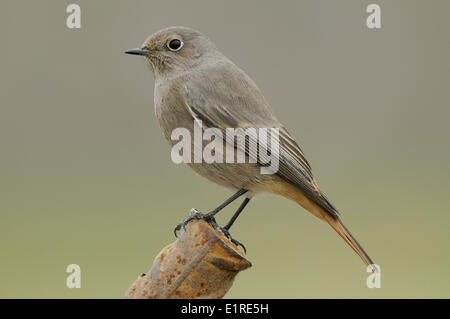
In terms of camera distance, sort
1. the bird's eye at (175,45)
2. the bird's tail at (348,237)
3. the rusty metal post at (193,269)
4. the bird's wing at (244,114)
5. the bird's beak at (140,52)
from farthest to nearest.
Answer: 1. the bird's eye at (175,45)
2. the bird's beak at (140,52)
3. the bird's wing at (244,114)
4. the bird's tail at (348,237)
5. the rusty metal post at (193,269)

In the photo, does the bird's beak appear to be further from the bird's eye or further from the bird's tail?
the bird's tail

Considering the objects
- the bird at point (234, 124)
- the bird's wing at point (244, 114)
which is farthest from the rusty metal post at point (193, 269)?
the bird's wing at point (244, 114)

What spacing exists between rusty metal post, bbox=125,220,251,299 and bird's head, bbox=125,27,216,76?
6.71 ft

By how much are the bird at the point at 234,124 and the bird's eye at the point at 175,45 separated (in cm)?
18

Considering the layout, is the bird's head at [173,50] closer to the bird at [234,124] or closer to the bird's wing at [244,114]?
the bird at [234,124]

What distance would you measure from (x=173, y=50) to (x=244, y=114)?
0.82 metres

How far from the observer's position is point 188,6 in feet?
34.9

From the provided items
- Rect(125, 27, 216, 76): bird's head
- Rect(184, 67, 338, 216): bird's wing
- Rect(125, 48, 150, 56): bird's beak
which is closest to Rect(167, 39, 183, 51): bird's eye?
Rect(125, 27, 216, 76): bird's head

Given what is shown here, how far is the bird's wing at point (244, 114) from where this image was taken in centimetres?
481

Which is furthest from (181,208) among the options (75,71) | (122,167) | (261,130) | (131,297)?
(131,297)

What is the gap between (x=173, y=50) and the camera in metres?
5.43

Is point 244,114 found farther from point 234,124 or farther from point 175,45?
point 175,45

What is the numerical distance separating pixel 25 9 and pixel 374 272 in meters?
8.62

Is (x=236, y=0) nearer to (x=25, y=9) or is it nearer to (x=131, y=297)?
(x=25, y=9)
